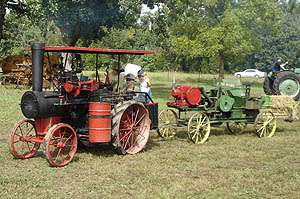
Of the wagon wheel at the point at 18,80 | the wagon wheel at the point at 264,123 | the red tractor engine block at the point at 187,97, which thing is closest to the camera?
the red tractor engine block at the point at 187,97

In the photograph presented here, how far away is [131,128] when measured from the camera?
8703 mm

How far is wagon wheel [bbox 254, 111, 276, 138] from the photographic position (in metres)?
10.9

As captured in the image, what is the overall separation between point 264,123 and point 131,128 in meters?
3.64

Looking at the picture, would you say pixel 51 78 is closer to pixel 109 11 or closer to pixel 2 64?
pixel 109 11

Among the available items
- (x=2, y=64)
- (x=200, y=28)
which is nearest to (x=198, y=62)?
(x=200, y=28)

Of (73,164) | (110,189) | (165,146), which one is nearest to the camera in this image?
(110,189)

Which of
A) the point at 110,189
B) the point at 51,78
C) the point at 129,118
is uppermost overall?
the point at 51,78

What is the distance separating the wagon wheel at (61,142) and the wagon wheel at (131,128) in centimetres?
73

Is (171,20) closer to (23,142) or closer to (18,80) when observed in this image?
(18,80)

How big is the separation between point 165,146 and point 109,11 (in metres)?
12.8

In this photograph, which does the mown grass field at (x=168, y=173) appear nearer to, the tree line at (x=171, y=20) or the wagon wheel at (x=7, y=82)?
the tree line at (x=171, y=20)

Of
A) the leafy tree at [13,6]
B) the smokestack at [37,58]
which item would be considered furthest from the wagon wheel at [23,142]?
the leafy tree at [13,6]

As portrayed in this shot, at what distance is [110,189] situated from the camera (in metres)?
6.29

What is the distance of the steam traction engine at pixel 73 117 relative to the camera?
7.77 meters
